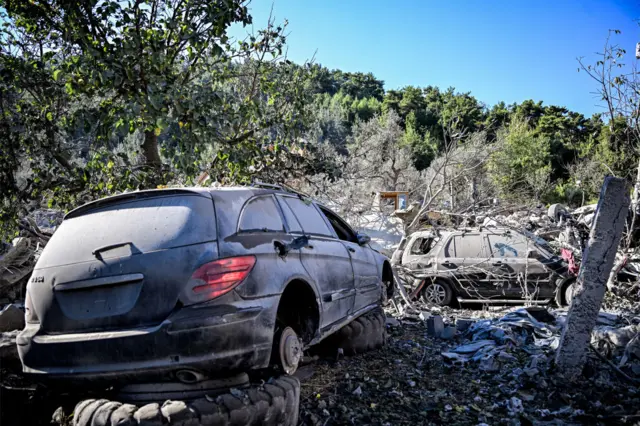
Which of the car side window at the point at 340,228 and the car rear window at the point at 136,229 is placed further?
the car side window at the point at 340,228

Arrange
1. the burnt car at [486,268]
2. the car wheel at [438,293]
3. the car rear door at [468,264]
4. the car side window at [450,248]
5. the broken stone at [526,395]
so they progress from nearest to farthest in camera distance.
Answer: the broken stone at [526,395] < the burnt car at [486,268] < the car rear door at [468,264] < the car wheel at [438,293] < the car side window at [450,248]

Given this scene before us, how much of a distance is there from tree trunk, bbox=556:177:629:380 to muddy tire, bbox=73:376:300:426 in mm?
2934

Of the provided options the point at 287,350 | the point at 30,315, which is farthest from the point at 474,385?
the point at 30,315

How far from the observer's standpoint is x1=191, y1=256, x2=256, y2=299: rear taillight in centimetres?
288

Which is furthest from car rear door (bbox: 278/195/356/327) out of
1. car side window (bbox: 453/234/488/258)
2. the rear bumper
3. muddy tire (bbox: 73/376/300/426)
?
car side window (bbox: 453/234/488/258)

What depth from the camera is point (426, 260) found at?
10.4 m

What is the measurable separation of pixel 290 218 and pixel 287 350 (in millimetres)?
1219

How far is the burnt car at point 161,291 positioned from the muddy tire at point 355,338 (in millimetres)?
2072

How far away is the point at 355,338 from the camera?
18.1ft

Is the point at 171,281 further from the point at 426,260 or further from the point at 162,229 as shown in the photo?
the point at 426,260

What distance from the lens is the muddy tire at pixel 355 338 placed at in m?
5.51

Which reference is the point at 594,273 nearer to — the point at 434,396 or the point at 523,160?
the point at 434,396

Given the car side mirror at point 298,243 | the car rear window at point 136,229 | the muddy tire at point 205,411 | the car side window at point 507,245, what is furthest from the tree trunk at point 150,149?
the car side window at point 507,245

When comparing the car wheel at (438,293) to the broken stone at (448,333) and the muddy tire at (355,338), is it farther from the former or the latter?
the muddy tire at (355,338)
